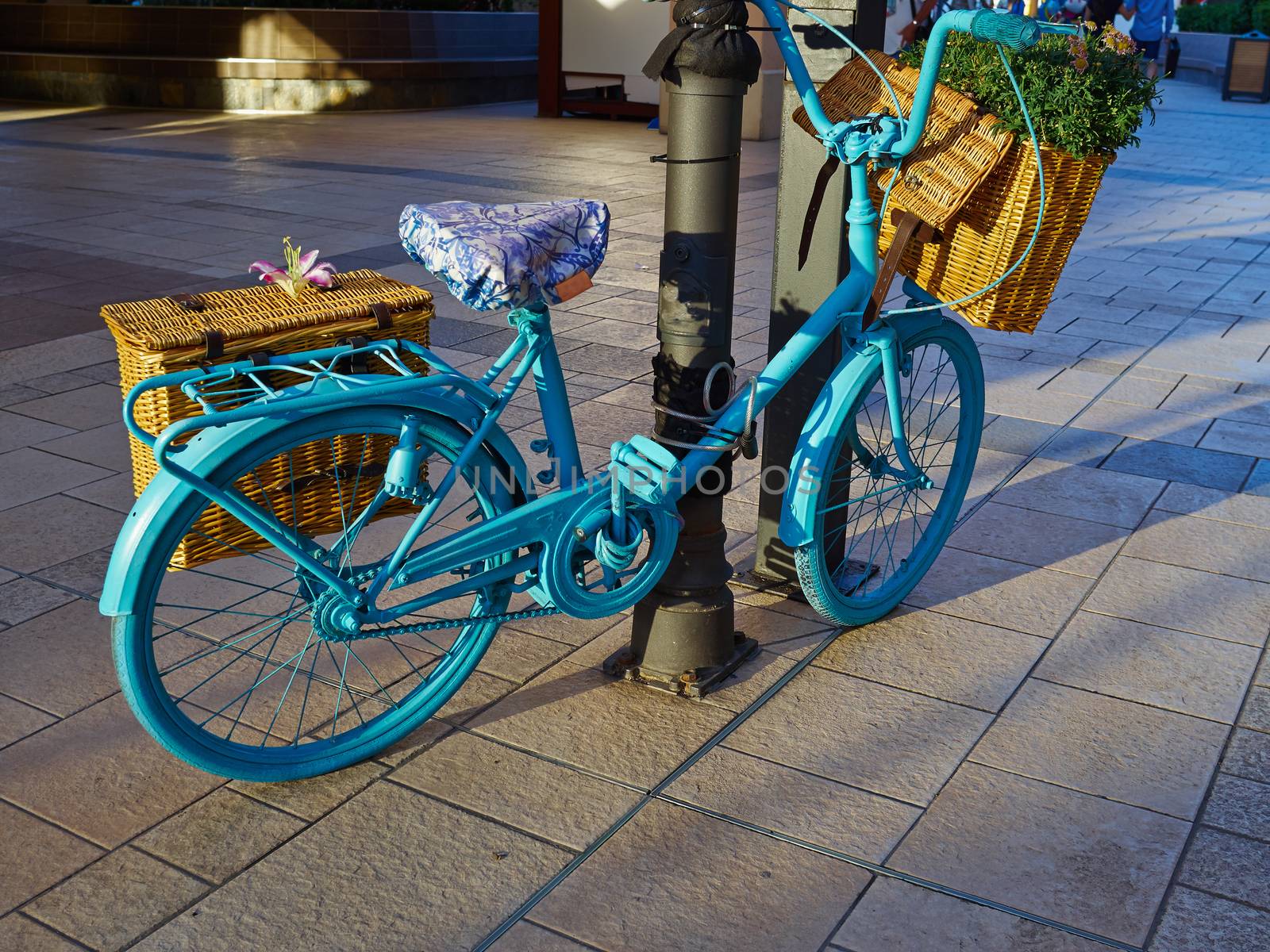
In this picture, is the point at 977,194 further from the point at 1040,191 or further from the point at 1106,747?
the point at 1106,747

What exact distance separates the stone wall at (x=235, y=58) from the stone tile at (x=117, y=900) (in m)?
16.7

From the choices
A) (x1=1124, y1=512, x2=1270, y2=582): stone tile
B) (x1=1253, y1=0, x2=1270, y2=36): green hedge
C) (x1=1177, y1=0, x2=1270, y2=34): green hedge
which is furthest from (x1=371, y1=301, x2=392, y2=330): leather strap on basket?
(x1=1177, y1=0, x2=1270, y2=34): green hedge

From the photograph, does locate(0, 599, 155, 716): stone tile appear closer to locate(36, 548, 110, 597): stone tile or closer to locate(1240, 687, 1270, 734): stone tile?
locate(36, 548, 110, 597): stone tile

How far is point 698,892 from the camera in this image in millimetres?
2490

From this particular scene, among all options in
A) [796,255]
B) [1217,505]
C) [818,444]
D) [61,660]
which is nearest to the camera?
[818,444]

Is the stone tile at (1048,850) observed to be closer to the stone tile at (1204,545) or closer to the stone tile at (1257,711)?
the stone tile at (1257,711)

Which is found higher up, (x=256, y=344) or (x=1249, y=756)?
(x=256, y=344)

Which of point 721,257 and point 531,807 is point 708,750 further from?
point 721,257

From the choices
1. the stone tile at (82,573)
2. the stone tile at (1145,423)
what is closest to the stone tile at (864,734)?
the stone tile at (82,573)

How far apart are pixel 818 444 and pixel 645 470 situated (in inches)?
18.5

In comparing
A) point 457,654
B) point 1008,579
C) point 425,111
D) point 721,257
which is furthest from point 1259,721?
point 425,111

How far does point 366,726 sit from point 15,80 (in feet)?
62.6

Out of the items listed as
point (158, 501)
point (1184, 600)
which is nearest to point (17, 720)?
point (158, 501)

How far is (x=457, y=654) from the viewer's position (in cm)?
304
